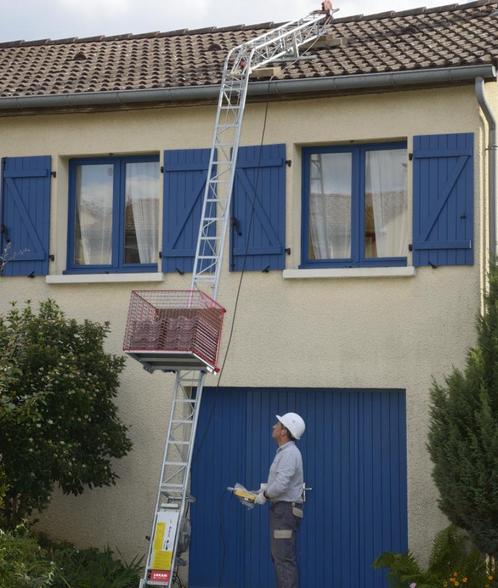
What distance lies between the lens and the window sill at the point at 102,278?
15.1 metres

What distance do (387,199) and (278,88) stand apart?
1749 millimetres

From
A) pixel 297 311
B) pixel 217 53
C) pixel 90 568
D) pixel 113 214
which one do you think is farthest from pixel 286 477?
pixel 217 53

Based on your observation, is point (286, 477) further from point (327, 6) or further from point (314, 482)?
point (327, 6)

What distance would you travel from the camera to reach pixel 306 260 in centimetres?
1498

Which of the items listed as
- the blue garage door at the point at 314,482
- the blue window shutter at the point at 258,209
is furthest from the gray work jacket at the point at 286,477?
the blue window shutter at the point at 258,209

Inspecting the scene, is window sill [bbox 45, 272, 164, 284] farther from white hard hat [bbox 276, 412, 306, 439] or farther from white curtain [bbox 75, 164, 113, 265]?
white hard hat [bbox 276, 412, 306, 439]


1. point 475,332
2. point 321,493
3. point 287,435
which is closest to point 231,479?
point 321,493

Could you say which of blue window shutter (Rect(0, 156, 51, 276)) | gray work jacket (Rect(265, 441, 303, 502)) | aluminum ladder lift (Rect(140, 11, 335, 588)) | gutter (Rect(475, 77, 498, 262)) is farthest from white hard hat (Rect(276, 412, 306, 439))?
blue window shutter (Rect(0, 156, 51, 276))

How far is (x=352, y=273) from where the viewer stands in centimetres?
1444

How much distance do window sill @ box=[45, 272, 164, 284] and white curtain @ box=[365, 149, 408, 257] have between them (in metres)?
2.53

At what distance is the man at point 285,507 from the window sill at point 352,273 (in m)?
2.54

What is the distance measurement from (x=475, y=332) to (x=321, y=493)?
245 cm

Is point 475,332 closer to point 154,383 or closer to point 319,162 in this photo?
point 319,162

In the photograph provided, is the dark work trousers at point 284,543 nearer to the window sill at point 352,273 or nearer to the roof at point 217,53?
the window sill at point 352,273
